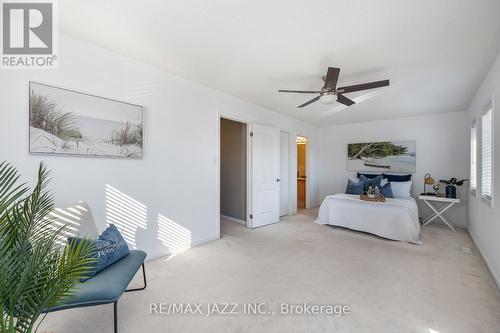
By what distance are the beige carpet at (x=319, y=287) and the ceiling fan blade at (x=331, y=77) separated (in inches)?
87.0

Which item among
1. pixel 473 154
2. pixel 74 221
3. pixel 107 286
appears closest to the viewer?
pixel 107 286

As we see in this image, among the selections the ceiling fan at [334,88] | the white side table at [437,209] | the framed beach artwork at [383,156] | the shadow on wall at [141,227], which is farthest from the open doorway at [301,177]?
the shadow on wall at [141,227]

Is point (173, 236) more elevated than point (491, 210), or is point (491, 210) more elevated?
point (491, 210)

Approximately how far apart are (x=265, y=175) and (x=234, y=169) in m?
0.77

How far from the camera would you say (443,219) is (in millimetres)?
4461

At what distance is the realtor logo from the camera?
1.89 meters

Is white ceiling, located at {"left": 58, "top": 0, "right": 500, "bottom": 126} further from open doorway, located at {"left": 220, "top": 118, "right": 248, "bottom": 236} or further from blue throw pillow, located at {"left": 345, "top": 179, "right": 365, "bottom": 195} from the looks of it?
blue throw pillow, located at {"left": 345, "top": 179, "right": 365, "bottom": 195}

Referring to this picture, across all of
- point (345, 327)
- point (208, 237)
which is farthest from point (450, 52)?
point (208, 237)

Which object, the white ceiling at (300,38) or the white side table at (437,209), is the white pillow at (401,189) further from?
the white ceiling at (300,38)

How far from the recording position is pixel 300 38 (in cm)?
220

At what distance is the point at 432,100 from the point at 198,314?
494 cm

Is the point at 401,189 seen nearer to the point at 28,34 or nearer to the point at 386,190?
the point at 386,190

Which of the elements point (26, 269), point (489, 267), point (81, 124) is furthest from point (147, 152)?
point (489, 267)

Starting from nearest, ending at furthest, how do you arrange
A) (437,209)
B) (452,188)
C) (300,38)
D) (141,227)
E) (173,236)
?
(300,38) → (141,227) → (173,236) → (452,188) → (437,209)
